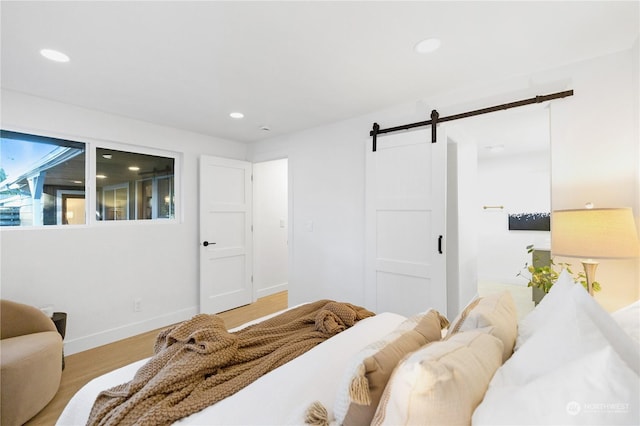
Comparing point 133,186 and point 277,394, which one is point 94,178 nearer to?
point 133,186

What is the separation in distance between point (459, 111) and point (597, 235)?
147 centimetres

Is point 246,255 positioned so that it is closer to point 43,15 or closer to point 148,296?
point 148,296

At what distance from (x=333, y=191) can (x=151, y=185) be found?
2201mm

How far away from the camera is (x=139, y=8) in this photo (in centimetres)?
155

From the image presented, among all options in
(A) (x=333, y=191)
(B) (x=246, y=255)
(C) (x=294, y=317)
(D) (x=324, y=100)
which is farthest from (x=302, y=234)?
(C) (x=294, y=317)

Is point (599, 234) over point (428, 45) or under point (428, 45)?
under

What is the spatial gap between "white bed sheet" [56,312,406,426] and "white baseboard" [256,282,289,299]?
3.32 metres

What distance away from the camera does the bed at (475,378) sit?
0.59m

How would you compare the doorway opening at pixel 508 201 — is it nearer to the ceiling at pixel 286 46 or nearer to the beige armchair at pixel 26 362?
the ceiling at pixel 286 46

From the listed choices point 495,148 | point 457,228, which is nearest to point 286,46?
point 457,228

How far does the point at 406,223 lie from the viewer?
2912mm

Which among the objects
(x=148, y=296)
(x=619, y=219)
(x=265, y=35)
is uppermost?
(x=265, y=35)

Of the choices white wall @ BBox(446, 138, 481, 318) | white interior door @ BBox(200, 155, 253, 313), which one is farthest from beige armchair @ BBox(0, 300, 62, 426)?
white wall @ BBox(446, 138, 481, 318)

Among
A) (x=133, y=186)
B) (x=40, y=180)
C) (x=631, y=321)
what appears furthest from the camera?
(x=133, y=186)
